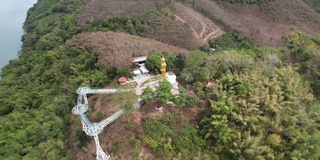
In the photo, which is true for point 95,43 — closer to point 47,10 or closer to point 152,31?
point 152,31

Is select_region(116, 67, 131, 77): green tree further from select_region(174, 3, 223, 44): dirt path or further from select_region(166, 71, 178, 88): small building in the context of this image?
select_region(174, 3, 223, 44): dirt path

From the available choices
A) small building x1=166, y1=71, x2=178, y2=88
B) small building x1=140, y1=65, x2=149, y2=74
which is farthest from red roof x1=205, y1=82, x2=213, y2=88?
small building x1=140, y1=65, x2=149, y2=74

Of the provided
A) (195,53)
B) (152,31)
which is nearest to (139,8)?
(152,31)

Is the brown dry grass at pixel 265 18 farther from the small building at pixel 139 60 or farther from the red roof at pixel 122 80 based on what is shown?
the red roof at pixel 122 80

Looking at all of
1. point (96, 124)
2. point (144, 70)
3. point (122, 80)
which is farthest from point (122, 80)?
point (96, 124)

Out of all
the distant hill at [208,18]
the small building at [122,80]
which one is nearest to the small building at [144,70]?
the small building at [122,80]

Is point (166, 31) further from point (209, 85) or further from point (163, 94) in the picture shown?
point (163, 94)
